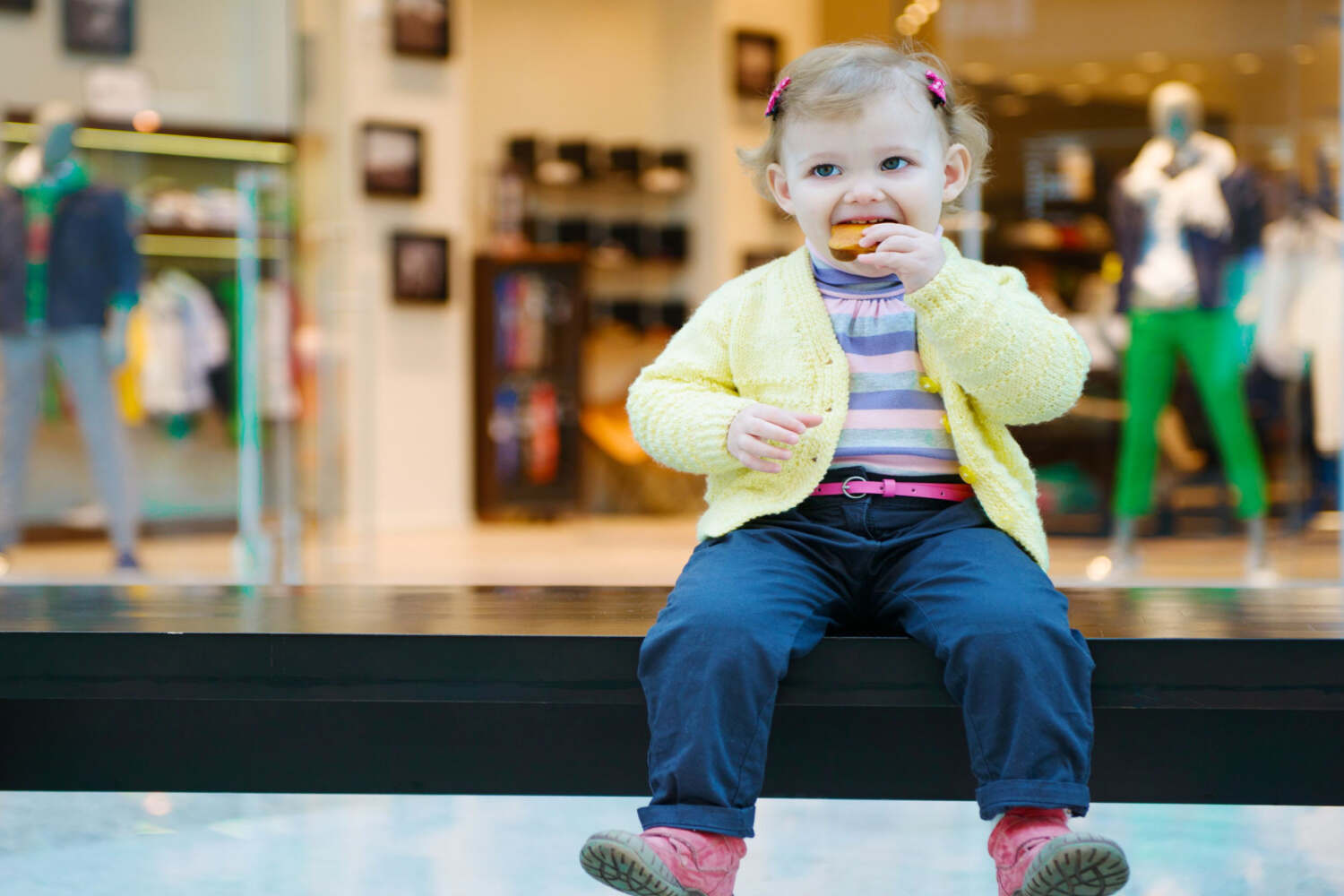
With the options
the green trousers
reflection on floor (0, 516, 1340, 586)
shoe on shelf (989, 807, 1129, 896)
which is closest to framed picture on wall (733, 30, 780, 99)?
reflection on floor (0, 516, 1340, 586)

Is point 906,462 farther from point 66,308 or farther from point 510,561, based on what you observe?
point 510,561

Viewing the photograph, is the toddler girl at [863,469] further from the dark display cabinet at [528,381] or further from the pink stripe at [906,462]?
the dark display cabinet at [528,381]

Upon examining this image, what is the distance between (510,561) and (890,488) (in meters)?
4.36

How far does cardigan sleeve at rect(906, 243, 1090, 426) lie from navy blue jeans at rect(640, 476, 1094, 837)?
0.48 ft

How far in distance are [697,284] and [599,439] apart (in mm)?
1015

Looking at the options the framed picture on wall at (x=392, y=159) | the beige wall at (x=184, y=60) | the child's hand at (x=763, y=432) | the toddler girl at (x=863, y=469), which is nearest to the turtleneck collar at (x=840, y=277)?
the toddler girl at (x=863, y=469)

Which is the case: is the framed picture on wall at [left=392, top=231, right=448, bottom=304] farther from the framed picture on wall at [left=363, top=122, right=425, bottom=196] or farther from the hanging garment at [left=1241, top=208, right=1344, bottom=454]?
the hanging garment at [left=1241, top=208, right=1344, bottom=454]

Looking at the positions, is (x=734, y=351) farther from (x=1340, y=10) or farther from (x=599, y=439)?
(x=599, y=439)

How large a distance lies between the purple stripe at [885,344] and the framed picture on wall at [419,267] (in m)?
6.16

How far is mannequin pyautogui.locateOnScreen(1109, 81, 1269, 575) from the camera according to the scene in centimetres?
485

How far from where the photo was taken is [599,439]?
26.7 feet

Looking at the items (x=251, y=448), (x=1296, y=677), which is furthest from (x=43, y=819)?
(x=251, y=448)

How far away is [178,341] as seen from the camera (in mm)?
6266

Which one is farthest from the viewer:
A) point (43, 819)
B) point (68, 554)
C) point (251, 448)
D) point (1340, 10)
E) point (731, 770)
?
point (68, 554)
